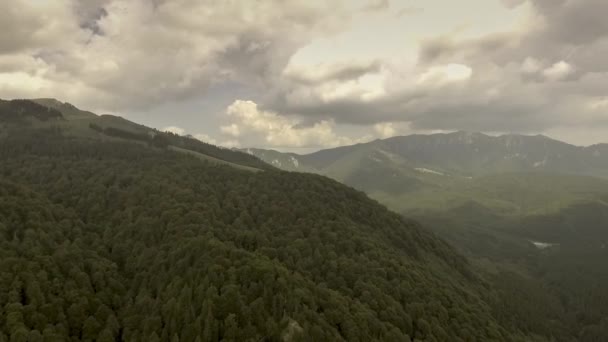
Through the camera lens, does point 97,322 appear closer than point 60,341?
No

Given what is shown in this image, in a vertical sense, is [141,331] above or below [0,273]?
below

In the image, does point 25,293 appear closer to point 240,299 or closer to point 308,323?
point 240,299

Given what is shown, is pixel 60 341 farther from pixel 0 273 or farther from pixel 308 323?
pixel 308 323

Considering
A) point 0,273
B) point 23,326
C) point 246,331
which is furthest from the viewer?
point 0,273

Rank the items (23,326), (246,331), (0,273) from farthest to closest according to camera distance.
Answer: (0,273), (246,331), (23,326)

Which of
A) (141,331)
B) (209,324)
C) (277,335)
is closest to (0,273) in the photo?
(141,331)

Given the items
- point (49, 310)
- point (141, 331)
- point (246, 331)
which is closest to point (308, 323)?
point (246, 331)

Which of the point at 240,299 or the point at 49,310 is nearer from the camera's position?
the point at 49,310

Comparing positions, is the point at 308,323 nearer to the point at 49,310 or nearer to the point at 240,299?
the point at 240,299

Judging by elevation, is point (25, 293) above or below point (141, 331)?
above
